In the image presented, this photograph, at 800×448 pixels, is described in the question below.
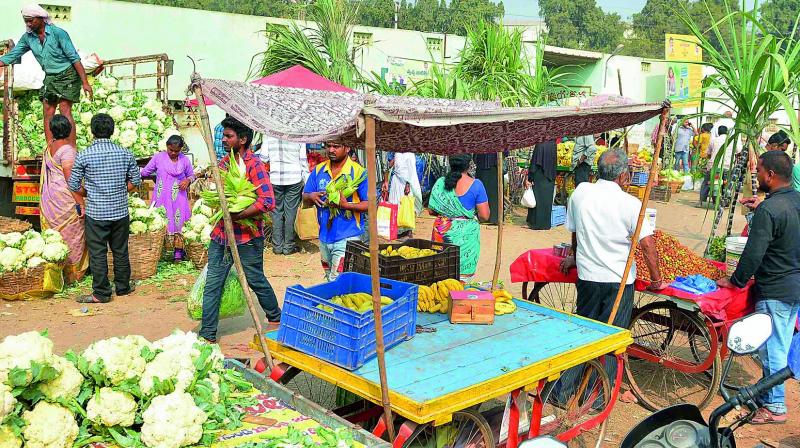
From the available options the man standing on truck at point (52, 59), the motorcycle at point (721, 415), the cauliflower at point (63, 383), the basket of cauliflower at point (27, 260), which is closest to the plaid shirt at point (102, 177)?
the basket of cauliflower at point (27, 260)

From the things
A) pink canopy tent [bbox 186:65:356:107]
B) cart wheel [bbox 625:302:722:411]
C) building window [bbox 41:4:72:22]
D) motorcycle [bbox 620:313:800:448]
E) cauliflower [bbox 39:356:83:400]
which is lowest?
cart wheel [bbox 625:302:722:411]

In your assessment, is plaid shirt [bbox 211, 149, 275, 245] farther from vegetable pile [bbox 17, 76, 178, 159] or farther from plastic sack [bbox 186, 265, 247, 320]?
vegetable pile [bbox 17, 76, 178, 159]

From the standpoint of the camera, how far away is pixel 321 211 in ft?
19.9

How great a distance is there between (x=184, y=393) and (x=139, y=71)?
14.5 metres

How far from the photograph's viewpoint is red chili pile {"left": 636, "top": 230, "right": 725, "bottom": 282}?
5.42 m

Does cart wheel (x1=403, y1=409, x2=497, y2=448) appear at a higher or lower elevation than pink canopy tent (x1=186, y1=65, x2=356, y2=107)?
lower

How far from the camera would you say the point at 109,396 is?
283 centimetres

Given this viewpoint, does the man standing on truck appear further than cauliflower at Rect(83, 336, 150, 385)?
Yes

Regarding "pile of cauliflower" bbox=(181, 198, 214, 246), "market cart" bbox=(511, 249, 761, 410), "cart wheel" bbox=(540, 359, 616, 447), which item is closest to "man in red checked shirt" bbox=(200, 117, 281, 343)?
"market cart" bbox=(511, 249, 761, 410)

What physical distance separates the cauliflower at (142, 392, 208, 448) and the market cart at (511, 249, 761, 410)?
11.7ft

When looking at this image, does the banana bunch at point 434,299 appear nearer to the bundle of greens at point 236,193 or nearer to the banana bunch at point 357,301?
the banana bunch at point 357,301

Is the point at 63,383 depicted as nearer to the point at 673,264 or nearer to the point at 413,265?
the point at 413,265

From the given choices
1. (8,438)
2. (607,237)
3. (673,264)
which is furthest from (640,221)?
(8,438)

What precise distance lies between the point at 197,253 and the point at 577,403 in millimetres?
5763
